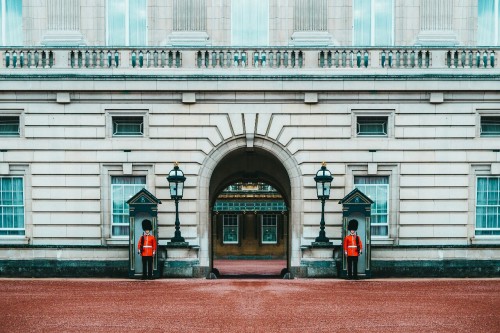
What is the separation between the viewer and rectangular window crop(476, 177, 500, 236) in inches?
870

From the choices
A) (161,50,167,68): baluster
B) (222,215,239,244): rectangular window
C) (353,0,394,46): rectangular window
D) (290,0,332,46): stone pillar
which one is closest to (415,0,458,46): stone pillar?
(353,0,394,46): rectangular window

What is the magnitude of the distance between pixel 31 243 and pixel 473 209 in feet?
40.3

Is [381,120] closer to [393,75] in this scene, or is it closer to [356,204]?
[393,75]

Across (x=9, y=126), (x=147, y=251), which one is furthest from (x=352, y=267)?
(x=9, y=126)

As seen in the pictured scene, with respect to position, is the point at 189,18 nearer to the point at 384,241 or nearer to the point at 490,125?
the point at 384,241

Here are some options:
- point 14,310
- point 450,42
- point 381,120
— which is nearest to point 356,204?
point 381,120

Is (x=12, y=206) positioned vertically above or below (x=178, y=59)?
below

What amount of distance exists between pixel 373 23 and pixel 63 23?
8.93 meters

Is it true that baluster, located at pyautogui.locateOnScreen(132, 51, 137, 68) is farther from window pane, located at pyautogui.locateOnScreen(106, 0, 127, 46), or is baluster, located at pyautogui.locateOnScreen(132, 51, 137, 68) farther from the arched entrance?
the arched entrance

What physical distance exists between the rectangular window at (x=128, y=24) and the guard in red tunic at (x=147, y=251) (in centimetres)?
614

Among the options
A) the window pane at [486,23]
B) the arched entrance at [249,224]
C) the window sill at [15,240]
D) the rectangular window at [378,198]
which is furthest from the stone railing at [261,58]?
the arched entrance at [249,224]

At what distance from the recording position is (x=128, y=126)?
72.6ft

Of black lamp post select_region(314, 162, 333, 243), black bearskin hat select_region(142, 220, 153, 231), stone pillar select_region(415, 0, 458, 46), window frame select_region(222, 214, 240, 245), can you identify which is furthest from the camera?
window frame select_region(222, 214, 240, 245)

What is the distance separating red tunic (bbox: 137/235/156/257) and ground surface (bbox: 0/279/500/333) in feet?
2.82
